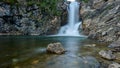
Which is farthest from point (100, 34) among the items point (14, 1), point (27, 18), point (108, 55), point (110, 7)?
point (14, 1)

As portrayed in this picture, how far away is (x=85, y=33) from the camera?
132ft

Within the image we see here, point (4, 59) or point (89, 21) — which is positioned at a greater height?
point (89, 21)

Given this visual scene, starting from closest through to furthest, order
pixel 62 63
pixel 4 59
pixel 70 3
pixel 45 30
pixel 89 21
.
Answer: pixel 62 63 → pixel 4 59 → pixel 89 21 → pixel 45 30 → pixel 70 3

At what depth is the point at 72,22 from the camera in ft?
153

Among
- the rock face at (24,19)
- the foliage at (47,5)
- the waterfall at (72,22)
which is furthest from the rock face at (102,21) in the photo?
the rock face at (24,19)

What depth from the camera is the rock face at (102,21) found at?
28.4 metres

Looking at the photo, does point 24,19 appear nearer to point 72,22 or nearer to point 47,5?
point 47,5

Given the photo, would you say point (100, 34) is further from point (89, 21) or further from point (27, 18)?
point (27, 18)

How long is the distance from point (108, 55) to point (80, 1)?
121 feet

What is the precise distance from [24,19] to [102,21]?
16.6 meters

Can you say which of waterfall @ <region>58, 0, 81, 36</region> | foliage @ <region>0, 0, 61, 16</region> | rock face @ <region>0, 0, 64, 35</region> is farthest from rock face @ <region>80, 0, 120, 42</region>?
rock face @ <region>0, 0, 64, 35</region>

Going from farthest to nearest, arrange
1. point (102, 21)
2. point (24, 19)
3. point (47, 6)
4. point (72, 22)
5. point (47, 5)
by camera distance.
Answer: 1. point (72, 22)
2. point (47, 5)
3. point (47, 6)
4. point (24, 19)
5. point (102, 21)

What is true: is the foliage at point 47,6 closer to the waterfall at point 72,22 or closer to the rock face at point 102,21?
the waterfall at point 72,22

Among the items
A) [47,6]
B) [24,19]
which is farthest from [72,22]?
[24,19]
